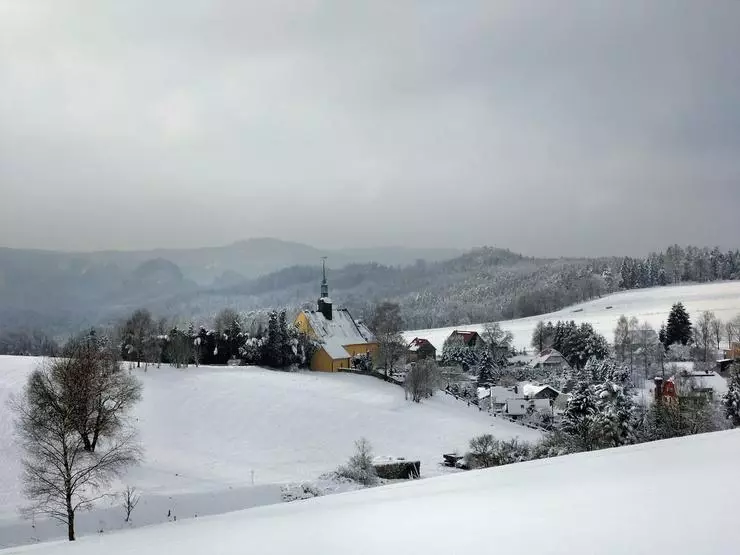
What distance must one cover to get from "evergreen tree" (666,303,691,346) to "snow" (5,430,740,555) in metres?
40.2

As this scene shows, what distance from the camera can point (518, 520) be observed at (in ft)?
14.3

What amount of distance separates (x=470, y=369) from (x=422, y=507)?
130ft

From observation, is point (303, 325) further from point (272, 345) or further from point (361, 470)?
point (361, 470)

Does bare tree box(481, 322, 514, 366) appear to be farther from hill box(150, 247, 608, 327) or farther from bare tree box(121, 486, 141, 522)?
bare tree box(121, 486, 141, 522)

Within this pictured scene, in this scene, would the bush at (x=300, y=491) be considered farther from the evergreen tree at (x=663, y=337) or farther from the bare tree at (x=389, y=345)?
the evergreen tree at (x=663, y=337)

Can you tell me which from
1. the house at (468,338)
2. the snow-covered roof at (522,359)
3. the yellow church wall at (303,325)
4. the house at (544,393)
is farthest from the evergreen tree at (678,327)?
the yellow church wall at (303,325)

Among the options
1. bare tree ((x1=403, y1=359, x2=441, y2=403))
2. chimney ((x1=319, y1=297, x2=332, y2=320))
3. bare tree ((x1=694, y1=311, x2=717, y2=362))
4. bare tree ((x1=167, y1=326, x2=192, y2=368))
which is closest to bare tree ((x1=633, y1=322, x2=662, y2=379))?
bare tree ((x1=694, y1=311, x2=717, y2=362))

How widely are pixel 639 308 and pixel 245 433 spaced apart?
4221 centimetres

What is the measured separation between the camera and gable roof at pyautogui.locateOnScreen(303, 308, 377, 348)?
116ft

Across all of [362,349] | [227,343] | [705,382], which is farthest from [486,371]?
[227,343]

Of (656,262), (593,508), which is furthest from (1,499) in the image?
(656,262)

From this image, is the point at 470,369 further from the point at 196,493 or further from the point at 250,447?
the point at 196,493

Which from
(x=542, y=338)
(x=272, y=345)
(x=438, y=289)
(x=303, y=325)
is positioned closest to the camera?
(x=272, y=345)

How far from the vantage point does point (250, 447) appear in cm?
1855
